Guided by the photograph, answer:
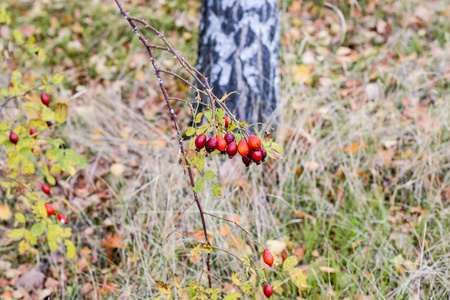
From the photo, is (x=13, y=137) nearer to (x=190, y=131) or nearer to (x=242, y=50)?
(x=190, y=131)

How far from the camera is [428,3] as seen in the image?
3361 mm

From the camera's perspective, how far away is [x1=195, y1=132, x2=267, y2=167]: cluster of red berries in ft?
2.89

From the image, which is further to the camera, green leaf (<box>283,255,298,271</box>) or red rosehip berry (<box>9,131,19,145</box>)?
red rosehip berry (<box>9,131,19,145</box>)

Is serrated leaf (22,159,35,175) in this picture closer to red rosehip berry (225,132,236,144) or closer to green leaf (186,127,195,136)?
green leaf (186,127,195,136)

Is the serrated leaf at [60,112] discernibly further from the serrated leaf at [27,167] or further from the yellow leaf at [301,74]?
the yellow leaf at [301,74]

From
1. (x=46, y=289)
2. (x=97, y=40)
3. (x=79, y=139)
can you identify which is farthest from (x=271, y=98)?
(x=97, y=40)

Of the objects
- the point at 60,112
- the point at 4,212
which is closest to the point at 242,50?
the point at 60,112

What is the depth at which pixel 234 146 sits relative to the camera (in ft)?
2.96

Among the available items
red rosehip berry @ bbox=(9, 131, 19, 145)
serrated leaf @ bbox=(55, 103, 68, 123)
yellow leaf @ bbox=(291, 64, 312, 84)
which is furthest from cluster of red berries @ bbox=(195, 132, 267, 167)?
yellow leaf @ bbox=(291, 64, 312, 84)

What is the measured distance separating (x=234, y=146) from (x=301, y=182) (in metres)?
1.27

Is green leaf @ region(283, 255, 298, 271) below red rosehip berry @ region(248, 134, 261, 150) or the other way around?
below

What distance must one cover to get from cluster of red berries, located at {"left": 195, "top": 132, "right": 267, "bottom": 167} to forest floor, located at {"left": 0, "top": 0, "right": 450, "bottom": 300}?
0.84 m

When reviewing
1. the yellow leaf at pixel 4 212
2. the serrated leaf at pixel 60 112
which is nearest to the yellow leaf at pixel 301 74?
the serrated leaf at pixel 60 112

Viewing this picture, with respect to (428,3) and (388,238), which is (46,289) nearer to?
(388,238)
